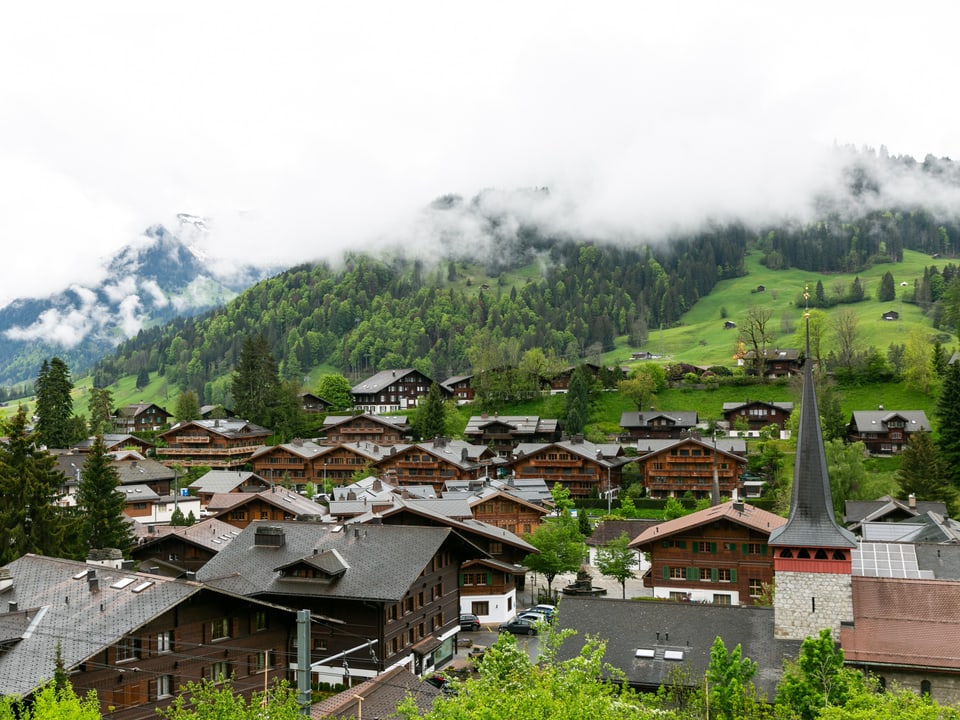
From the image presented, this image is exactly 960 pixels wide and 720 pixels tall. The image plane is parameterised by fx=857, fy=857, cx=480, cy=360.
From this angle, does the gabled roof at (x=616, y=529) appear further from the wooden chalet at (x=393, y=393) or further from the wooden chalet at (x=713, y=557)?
the wooden chalet at (x=393, y=393)

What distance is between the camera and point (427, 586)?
4706 cm

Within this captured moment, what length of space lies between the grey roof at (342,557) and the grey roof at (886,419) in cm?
8257

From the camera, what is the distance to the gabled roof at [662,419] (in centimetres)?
12706

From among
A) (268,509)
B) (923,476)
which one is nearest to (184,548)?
(268,509)

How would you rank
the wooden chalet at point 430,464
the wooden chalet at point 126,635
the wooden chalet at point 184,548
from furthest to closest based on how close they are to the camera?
the wooden chalet at point 430,464
the wooden chalet at point 184,548
the wooden chalet at point 126,635

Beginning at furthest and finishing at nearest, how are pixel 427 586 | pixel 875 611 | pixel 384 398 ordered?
1. pixel 384 398
2. pixel 427 586
3. pixel 875 611

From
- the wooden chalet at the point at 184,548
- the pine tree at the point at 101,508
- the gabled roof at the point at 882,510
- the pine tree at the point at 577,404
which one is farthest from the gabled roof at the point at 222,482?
the gabled roof at the point at 882,510

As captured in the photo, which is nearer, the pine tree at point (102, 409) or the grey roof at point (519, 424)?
the grey roof at point (519, 424)

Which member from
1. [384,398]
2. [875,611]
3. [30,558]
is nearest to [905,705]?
[875,611]

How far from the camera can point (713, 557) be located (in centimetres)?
6344

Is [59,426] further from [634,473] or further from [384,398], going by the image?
[634,473]

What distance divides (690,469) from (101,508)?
219ft

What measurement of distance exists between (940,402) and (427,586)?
8047 cm

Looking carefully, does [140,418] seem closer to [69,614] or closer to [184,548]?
[184,548]
